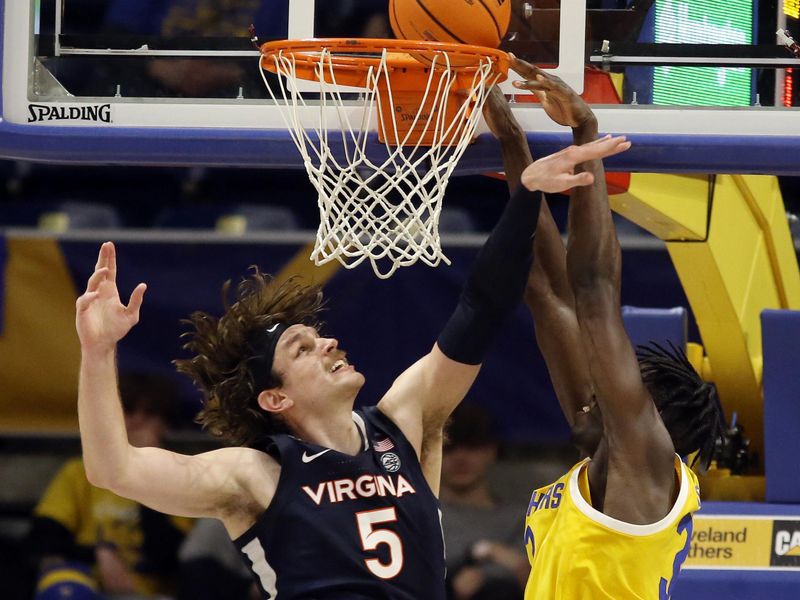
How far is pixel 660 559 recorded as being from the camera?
9.51 feet

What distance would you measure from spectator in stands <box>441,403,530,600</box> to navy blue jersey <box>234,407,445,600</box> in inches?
121

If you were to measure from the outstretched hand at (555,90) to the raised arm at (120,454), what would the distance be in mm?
1078

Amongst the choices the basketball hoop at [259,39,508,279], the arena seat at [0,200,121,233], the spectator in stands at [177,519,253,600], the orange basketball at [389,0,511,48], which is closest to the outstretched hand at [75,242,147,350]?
the basketball hoop at [259,39,508,279]

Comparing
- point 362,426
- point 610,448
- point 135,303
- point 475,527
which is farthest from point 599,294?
point 475,527

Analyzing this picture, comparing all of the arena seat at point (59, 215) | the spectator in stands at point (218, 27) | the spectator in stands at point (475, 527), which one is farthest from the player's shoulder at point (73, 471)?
the spectator in stands at point (218, 27)

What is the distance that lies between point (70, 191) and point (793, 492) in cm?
395

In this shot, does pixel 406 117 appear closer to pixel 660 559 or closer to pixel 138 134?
pixel 138 134

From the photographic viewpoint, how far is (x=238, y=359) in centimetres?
313

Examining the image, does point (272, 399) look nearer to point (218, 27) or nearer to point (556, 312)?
point (556, 312)

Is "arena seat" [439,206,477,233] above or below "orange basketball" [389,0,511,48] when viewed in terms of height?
below

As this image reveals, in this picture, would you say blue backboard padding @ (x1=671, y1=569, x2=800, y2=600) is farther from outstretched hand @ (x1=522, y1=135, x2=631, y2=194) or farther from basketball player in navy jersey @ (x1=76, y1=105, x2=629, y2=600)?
outstretched hand @ (x1=522, y1=135, x2=631, y2=194)

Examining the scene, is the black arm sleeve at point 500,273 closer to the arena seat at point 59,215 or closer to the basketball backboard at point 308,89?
the basketball backboard at point 308,89

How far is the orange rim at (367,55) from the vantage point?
311cm

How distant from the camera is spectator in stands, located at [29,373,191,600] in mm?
6051
